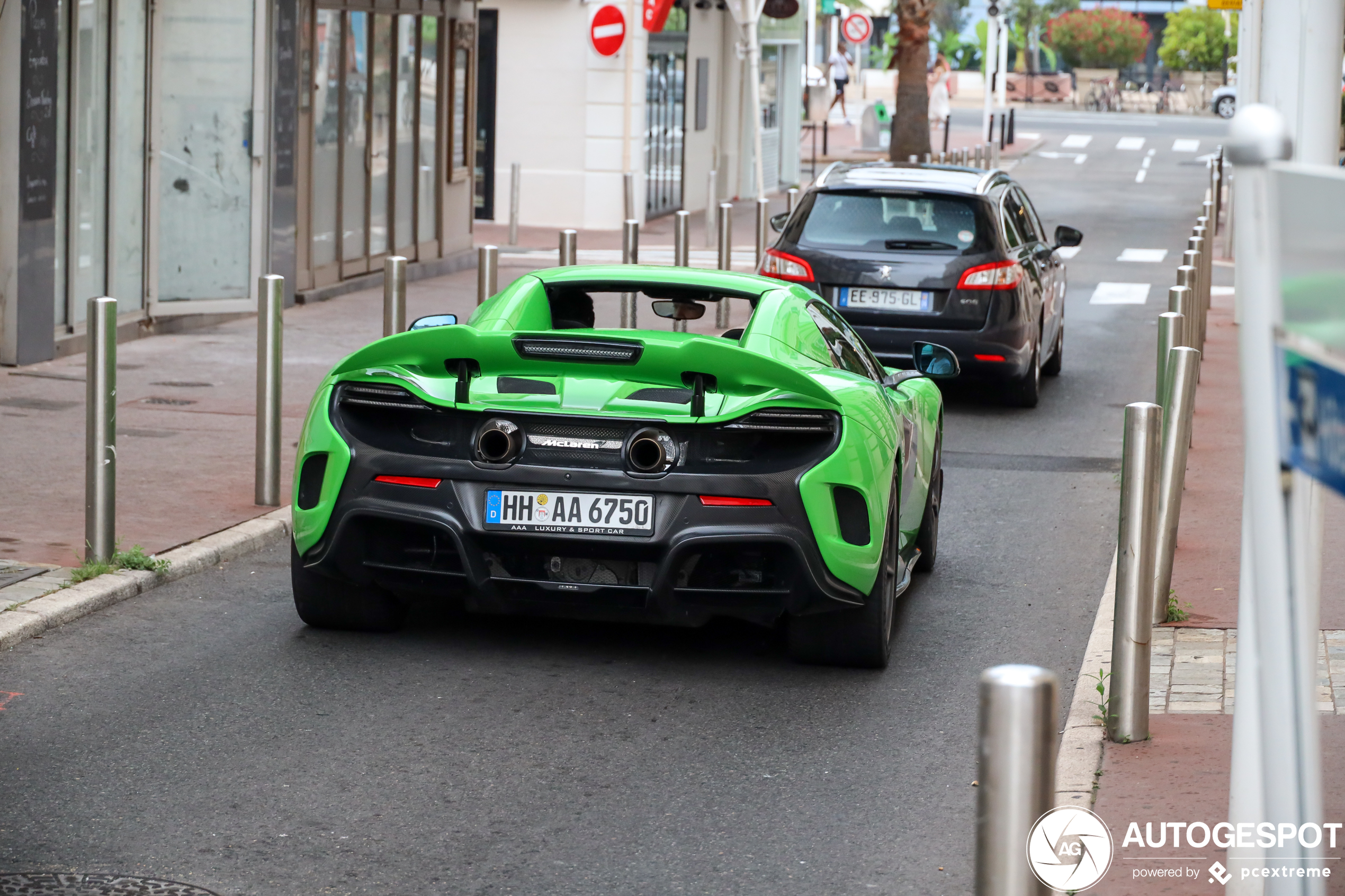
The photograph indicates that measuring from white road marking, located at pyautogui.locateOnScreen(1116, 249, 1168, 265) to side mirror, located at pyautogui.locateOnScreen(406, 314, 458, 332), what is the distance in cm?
1880

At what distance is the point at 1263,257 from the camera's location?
2379 mm

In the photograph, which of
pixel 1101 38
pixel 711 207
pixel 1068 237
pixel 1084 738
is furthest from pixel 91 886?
pixel 1101 38

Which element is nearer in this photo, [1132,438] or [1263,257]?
[1263,257]

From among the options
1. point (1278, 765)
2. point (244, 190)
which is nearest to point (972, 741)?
point (1278, 765)

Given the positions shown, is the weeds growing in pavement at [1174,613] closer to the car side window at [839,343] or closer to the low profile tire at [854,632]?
the low profile tire at [854,632]

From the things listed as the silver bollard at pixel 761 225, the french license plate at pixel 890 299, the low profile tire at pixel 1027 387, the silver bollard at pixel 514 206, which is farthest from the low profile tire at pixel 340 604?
the silver bollard at pixel 514 206

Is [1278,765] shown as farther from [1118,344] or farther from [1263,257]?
[1118,344]

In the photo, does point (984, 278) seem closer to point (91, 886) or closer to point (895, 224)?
point (895, 224)

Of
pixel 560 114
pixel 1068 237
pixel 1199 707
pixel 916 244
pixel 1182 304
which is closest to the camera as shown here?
pixel 1199 707

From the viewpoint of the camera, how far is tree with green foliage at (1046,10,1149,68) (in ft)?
319

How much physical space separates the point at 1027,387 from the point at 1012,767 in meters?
10.5

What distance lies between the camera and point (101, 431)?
7289mm

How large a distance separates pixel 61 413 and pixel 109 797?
655 centimetres

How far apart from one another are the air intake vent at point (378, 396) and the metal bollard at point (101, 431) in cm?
138
